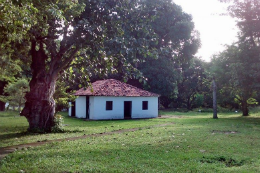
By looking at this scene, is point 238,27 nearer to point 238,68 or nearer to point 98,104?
point 238,68

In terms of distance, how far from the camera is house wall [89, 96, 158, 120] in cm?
2648

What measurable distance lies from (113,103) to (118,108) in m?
0.77

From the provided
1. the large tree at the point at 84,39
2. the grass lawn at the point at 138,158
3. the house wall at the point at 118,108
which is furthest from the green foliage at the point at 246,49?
the grass lawn at the point at 138,158

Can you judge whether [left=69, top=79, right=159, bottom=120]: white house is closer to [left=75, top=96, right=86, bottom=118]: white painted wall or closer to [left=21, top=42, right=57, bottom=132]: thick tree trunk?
[left=75, top=96, right=86, bottom=118]: white painted wall

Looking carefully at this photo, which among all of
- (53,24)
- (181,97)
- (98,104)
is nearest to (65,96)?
(98,104)

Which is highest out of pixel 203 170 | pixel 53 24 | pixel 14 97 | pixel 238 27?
pixel 238 27

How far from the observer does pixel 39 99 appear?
49.1ft

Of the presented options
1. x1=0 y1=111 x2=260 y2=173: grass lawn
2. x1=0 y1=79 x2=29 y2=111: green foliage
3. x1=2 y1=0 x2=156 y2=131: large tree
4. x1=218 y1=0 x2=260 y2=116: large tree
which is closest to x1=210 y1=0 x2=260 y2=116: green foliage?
x1=218 y1=0 x2=260 y2=116: large tree

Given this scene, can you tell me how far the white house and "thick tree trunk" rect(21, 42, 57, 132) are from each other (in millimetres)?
10375

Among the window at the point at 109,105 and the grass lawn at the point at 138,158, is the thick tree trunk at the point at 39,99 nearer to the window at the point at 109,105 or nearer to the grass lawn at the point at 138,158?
the grass lawn at the point at 138,158

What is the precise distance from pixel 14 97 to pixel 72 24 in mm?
20995

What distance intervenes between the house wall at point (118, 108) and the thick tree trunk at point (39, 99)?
1108 centimetres

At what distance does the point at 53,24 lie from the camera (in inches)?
541

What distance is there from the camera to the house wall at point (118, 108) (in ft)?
86.9
